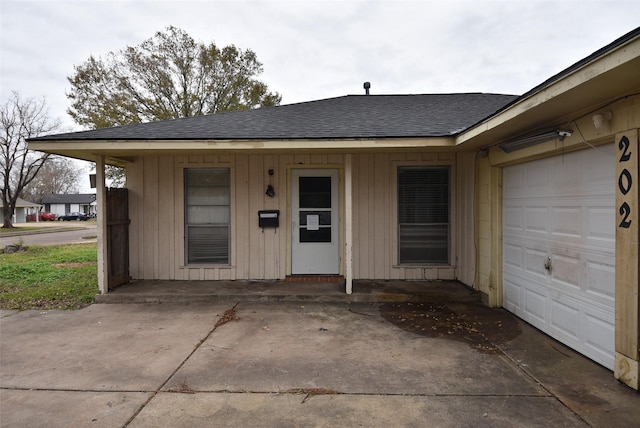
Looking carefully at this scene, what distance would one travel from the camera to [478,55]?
52.3 feet

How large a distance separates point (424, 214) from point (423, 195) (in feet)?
1.09

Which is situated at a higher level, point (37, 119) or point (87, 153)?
point (37, 119)

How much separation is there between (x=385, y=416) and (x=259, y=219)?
4.29m

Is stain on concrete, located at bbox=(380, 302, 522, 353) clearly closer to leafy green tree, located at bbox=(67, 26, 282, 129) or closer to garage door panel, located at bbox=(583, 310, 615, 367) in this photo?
garage door panel, located at bbox=(583, 310, 615, 367)

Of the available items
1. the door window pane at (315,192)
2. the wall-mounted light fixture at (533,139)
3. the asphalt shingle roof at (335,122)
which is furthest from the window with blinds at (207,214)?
the wall-mounted light fixture at (533,139)

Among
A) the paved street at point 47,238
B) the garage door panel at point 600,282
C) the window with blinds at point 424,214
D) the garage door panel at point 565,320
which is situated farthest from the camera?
the paved street at point 47,238

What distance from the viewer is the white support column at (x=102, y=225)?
5.47m

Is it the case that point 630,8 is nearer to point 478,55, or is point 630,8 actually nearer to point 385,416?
point 385,416

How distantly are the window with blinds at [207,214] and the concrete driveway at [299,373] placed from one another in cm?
167

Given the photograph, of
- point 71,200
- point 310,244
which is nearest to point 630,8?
point 310,244

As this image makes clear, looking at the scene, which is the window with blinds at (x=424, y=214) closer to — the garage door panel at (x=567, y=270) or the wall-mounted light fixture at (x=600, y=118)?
the garage door panel at (x=567, y=270)

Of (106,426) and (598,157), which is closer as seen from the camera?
(106,426)

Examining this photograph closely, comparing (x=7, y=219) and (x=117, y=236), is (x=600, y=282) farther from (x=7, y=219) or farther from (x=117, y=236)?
(x=7, y=219)

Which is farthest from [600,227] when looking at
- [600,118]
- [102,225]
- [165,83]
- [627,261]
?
[165,83]
